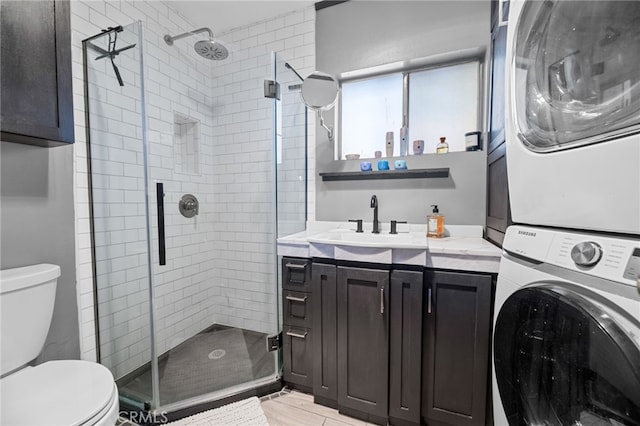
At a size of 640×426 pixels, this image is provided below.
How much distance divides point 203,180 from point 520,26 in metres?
2.01

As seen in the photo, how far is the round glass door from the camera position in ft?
1.85

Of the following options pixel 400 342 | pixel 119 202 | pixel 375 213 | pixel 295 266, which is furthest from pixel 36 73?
pixel 400 342

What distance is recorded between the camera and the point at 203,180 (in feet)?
6.57

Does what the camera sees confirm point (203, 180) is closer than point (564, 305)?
No

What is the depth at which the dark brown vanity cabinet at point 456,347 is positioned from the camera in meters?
1.16

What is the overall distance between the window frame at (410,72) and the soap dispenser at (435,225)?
650 millimetres

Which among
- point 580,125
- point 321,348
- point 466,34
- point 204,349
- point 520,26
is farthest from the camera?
point 204,349

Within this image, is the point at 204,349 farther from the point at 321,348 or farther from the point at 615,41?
the point at 615,41

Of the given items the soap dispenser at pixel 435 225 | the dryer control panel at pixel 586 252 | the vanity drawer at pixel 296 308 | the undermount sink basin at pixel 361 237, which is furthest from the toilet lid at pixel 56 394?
the soap dispenser at pixel 435 225

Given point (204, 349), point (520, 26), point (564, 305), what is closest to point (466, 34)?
point (520, 26)

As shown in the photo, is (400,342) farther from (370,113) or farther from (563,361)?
(370,113)

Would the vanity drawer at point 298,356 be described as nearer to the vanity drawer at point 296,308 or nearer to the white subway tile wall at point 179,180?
the vanity drawer at point 296,308

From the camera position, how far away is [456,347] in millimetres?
1208

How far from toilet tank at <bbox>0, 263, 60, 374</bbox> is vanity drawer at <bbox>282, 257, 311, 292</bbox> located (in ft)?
3.67
